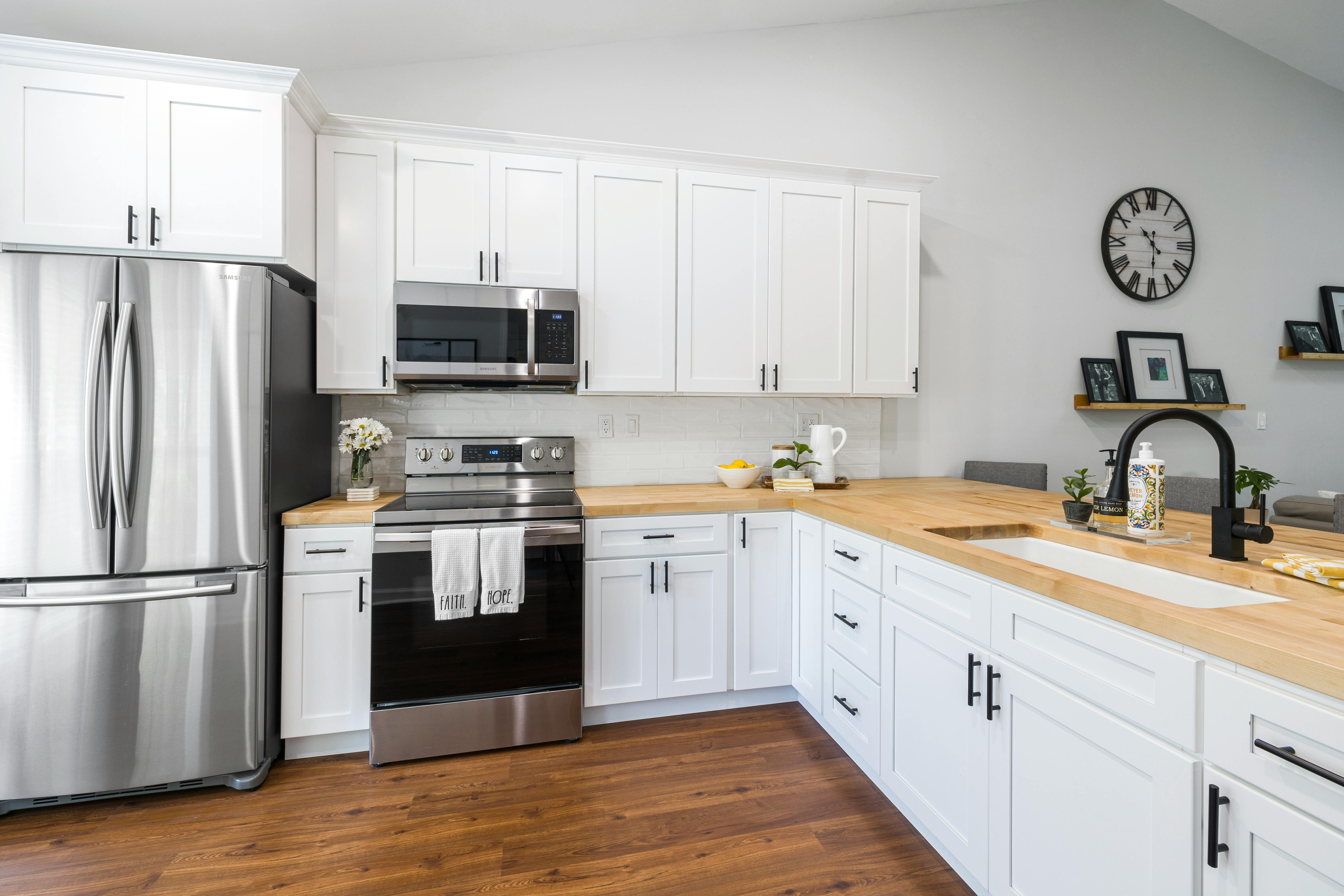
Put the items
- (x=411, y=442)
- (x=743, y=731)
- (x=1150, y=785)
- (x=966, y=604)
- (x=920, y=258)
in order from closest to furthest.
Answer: (x=1150, y=785) < (x=966, y=604) < (x=743, y=731) < (x=411, y=442) < (x=920, y=258)

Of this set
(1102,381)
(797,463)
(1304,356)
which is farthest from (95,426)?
(1304,356)

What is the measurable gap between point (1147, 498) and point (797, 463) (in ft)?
4.73

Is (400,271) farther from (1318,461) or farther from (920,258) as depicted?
(1318,461)

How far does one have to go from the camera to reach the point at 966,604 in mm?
1459

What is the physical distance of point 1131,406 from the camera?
11.4ft

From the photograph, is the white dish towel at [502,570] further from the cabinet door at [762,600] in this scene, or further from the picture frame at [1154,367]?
the picture frame at [1154,367]

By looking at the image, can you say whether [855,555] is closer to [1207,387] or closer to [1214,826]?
[1214,826]

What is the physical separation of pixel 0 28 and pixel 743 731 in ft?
13.3

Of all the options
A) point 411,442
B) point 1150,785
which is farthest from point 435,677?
point 1150,785

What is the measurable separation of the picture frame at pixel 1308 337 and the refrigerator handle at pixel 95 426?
6.33 m

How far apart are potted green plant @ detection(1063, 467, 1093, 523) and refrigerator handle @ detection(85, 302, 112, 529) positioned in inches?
116

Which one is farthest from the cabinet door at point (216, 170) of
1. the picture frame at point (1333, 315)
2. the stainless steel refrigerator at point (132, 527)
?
the picture frame at point (1333, 315)

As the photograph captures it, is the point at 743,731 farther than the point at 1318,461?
No

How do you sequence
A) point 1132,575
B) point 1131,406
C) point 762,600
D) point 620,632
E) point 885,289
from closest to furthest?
point 1132,575 → point 620,632 → point 762,600 → point 885,289 → point 1131,406
